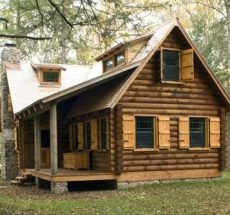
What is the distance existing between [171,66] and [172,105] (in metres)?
1.69

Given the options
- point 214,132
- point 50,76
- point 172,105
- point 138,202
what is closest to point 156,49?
point 172,105

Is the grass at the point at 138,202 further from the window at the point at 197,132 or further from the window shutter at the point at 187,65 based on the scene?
the window shutter at the point at 187,65

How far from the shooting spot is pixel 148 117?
19.0 meters

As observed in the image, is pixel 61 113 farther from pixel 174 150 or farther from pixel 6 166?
pixel 174 150

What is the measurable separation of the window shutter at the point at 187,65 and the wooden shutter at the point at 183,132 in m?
1.75

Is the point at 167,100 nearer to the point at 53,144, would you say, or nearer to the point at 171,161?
the point at 171,161

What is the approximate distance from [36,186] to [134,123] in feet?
19.4

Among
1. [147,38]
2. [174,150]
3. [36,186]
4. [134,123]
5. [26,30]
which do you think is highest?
[147,38]

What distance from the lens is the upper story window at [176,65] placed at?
62.9 ft

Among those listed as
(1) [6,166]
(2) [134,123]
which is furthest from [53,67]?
(2) [134,123]

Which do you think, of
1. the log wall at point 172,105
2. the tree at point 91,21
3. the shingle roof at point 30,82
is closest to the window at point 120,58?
the log wall at point 172,105

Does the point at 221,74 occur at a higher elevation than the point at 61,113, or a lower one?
higher

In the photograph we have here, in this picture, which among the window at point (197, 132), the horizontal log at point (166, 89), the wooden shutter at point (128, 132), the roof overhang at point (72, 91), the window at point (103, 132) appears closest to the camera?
the roof overhang at point (72, 91)

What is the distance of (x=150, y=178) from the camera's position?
1877 centimetres
